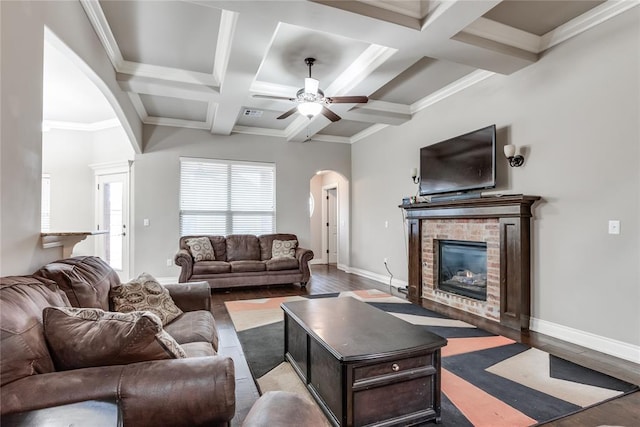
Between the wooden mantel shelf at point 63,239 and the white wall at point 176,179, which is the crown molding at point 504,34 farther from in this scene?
the white wall at point 176,179

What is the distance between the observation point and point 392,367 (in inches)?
71.1

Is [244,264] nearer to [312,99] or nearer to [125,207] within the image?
[125,207]

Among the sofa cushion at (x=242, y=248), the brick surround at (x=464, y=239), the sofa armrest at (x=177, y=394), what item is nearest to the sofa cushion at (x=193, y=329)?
the sofa armrest at (x=177, y=394)

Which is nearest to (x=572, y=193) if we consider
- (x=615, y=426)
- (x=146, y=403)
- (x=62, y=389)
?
(x=615, y=426)

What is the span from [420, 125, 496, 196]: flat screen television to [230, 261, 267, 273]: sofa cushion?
2853 millimetres

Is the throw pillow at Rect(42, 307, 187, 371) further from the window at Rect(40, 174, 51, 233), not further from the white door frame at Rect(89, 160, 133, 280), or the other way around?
the window at Rect(40, 174, 51, 233)

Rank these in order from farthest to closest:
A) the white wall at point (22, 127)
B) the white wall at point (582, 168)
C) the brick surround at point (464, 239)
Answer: the brick surround at point (464, 239) → the white wall at point (582, 168) → the white wall at point (22, 127)

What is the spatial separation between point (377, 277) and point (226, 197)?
3330mm

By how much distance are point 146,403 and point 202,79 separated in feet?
12.9

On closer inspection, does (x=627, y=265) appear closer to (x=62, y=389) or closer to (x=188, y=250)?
(x=62, y=389)

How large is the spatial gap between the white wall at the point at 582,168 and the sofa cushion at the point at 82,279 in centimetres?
389

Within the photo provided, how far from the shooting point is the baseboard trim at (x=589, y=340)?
2702mm

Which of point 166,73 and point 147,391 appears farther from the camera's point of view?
point 166,73

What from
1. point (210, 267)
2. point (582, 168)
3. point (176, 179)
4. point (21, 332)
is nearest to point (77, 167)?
point (176, 179)
